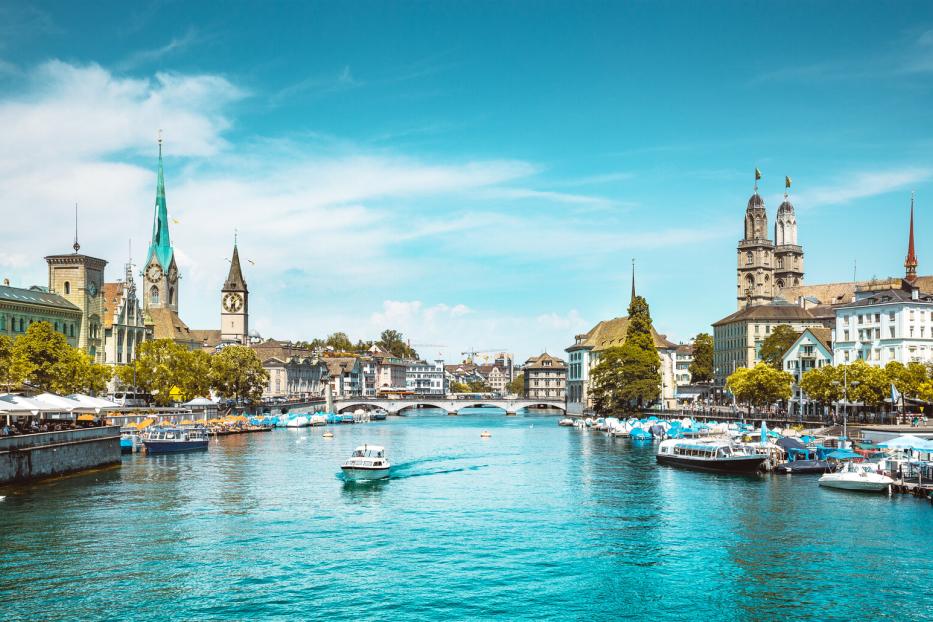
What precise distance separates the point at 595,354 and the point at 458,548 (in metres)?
146

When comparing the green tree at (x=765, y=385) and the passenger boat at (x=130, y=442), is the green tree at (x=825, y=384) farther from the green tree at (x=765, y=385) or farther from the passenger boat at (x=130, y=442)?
the passenger boat at (x=130, y=442)

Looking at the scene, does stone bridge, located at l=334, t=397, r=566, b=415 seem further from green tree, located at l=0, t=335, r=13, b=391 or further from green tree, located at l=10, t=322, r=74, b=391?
green tree, located at l=0, t=335, r=13, b=391

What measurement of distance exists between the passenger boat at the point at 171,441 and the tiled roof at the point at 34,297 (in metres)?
40.1

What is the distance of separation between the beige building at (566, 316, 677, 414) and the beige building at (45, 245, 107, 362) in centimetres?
8457

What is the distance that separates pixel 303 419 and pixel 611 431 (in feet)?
155

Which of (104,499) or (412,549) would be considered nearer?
(412,549)

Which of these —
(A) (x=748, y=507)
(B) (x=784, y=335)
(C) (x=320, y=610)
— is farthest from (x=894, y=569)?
(B) (x=784, y=335)

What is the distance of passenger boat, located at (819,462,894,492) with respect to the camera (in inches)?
2254

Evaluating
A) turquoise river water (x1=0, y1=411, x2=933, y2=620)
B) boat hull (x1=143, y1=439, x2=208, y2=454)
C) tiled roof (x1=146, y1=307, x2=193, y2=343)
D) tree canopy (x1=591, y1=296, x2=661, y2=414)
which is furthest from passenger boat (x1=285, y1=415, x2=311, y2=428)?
turquoise river water (x1=0, y1=411, x2=933, y2=620)

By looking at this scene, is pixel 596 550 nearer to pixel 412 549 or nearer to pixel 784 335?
pixel 412 549

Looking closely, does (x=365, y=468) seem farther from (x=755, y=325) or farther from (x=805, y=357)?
(x=755, y=325)

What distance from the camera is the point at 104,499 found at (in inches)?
2156

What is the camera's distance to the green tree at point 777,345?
136875mm

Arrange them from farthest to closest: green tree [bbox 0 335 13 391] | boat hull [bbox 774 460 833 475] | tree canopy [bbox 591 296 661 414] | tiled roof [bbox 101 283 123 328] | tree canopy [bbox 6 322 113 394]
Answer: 1. tiled roof [bbox 101 283 123 328]
2. tree canopy [bbox 591 296 661 414]
3. tree canopy [bbox 6 322 113 394]
4. green tree [bbox 0 335 13 391]
5. boat hull [bbox 774 460 833 475]
